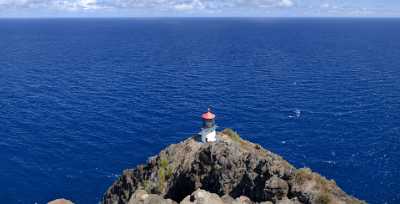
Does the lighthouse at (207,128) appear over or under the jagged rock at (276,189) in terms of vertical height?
over

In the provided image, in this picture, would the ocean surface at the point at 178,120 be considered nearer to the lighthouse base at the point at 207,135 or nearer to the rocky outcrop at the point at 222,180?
the rocky outcrop at the point at 222,180

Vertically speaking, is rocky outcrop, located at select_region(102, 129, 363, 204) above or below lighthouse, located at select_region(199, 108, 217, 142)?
below

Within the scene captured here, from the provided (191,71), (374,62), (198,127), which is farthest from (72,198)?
(374,62)

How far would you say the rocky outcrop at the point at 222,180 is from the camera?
40.4 meters

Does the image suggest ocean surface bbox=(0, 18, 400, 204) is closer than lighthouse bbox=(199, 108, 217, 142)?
No

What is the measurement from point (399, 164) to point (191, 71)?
325 feet

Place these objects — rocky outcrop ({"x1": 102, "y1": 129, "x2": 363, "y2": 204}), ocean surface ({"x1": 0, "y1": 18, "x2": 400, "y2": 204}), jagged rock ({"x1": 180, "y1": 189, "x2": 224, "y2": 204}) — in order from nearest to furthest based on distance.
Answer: jagged rock ({"x1": 180, "y1": 189, "x2": 224, "y2": 204}) → rocky outcrop ({"x1": 102, "y1": 129, "x2": 363, "y2": 204}) → ocean surface ({"x1": 0, "y1": 18, "x2": 400, "y2": 204})

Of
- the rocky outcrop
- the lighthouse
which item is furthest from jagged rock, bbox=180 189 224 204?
the lighthouse

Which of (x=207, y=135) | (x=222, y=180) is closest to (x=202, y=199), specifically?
(x=222, y=180)

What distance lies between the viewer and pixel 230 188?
4606cm

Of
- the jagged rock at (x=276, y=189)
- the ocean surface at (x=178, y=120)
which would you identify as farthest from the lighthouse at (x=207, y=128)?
the ocean surface at (x=178, y=120)

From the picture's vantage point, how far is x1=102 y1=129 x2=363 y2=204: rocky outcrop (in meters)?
40.4

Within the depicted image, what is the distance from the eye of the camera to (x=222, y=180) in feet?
153

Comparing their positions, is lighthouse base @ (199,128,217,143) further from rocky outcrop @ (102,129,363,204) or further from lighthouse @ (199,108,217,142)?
rocky outcrop @ (102,129,363,204)
